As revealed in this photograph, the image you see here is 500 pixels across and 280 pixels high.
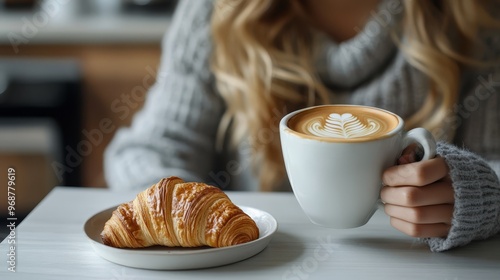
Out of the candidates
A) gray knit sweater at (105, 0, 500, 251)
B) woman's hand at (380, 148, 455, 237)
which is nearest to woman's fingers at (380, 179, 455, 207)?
woman's hand at (380, 148, 455, 237)

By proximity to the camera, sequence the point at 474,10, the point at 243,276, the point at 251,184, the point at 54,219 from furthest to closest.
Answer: the point at 251,184 → the point at 474,10 → the point at 54,219 → the point at 243,276

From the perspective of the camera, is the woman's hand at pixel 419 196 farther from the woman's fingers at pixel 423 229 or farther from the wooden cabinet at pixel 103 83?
the wooden cabinet at pixel 103 83

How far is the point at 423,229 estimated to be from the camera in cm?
57

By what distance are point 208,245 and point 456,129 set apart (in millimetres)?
645

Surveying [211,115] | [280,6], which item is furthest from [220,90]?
[280,6]

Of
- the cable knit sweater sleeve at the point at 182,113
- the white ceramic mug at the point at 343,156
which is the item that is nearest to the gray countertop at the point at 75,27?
the cable knit sweater sleeve at the point at 182,113

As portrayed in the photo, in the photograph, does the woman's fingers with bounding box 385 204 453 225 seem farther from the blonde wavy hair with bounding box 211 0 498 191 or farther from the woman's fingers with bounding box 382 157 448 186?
the blonde wavy hair with bounding box 211 0 498 191

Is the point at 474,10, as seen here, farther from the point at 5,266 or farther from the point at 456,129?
the point at 5,266

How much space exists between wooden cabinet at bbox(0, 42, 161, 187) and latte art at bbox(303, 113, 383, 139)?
1.35 m

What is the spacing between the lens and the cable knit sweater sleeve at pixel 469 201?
1.85 feet

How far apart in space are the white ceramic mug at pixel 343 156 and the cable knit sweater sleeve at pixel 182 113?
1.50ft

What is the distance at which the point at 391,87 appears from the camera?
1021mm

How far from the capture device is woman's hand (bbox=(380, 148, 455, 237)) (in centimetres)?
54

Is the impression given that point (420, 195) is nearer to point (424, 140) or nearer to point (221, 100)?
point (424, 140)
